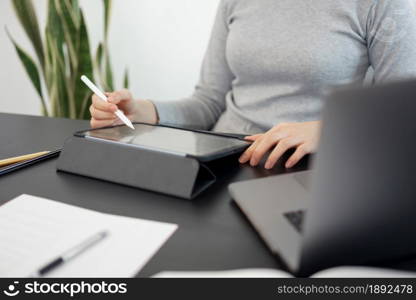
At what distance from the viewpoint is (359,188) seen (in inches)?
10.6

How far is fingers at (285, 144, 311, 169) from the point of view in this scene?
55 centimetres

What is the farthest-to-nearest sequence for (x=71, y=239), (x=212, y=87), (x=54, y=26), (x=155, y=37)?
(x=155, y=37) < (x=54, y=26) < (x=212, y=87) < (x=71, y=239)

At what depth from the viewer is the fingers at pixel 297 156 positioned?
1.82 ft

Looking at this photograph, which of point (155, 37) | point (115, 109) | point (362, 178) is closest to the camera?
point (362, 178)

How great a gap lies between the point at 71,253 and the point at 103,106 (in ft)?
1.25

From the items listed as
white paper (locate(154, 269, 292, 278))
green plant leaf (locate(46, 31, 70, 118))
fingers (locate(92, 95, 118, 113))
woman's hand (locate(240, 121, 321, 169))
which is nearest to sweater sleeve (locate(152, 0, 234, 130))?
fingers (locate(92, 95, 118, 113))

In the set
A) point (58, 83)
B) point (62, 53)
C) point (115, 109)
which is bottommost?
point (58, 83)

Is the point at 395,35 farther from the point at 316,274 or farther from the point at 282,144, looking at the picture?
the point at 316,274

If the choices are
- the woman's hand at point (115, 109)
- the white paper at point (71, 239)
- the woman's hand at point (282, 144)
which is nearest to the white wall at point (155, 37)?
the woman's hand at point (115, 109)

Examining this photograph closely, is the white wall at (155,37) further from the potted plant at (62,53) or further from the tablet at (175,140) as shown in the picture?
the tablet at (175,140)

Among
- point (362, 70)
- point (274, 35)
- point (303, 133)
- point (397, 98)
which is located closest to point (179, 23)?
point (274, 35)

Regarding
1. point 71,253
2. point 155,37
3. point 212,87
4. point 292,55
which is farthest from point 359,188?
point 155,37

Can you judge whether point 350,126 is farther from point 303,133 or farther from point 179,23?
point 179,23

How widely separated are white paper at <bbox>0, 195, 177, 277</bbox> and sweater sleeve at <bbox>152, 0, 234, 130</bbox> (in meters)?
0.52
